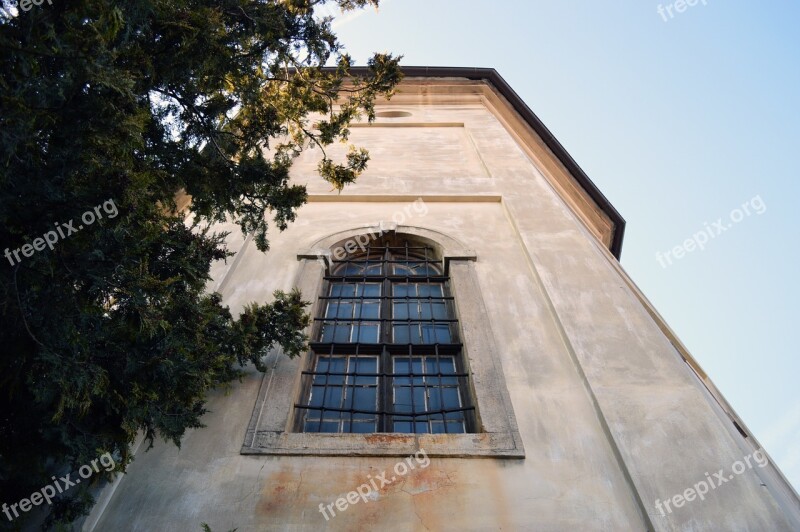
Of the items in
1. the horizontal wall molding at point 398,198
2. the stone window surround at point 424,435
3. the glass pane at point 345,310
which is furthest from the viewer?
the horizontal wall molding at point 398,198

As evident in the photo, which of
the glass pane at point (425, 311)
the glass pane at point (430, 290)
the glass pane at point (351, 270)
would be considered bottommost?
the glass pane at point (425, 311)

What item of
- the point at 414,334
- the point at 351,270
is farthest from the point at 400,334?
the point at 351,270

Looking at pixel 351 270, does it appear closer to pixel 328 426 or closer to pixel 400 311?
pixel 400 311

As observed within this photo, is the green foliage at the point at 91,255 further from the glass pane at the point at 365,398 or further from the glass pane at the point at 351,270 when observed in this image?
the glass pane at the point at 351,270

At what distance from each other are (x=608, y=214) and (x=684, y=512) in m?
9.16

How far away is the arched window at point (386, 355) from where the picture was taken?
5.01 m

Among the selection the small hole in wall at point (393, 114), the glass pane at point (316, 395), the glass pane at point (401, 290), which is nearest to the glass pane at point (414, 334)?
the glass pane at point (401, 290)

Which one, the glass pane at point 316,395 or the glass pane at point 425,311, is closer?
the glass pane at point 316,395

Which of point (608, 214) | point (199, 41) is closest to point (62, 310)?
point (199, 41)

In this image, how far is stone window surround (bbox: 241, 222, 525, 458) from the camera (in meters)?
4.32

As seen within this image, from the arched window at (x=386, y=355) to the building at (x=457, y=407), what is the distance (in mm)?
21

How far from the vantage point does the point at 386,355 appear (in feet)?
18.7

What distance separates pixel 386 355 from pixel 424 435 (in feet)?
4.53

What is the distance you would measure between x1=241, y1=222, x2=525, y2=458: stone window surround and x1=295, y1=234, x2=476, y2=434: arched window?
174 millimetres
